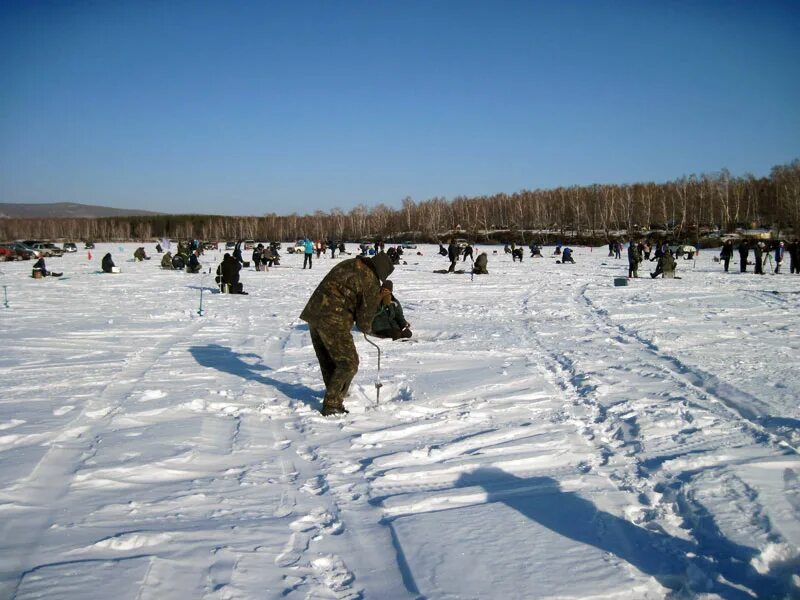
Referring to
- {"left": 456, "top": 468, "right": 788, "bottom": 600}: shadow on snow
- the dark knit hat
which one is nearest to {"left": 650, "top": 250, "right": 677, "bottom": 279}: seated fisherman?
the dark knit hat

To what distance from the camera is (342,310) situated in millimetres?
5266

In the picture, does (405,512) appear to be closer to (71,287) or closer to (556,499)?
(556,499)

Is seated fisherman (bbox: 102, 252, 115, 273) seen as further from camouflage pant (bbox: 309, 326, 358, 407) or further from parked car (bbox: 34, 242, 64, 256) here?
parked car (bbox: 34, 242, 64, 256)

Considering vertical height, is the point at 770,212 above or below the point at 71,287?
above

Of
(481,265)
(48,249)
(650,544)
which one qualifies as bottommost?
(650,544)

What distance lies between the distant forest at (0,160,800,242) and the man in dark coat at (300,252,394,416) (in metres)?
67.1

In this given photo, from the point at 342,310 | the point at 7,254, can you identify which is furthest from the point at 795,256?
the point at 7,254

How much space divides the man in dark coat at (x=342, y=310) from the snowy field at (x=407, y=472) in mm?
356

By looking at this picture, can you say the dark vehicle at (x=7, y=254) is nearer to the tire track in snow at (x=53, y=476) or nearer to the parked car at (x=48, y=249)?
the parked car at (x=48, y=249)

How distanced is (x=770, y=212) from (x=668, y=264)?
7449 centimetres

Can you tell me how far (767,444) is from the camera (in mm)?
4312

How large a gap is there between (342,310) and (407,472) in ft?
5.83

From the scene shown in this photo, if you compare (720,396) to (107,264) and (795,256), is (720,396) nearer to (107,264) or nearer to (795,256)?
(795,256)

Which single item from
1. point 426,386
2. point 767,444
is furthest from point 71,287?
point 767,444
